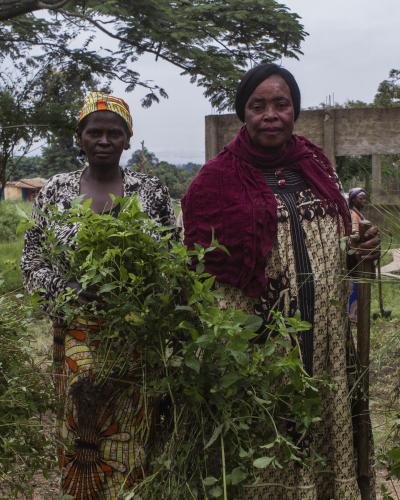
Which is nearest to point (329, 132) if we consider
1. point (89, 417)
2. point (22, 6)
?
point (22, 6)

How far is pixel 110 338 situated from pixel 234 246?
2.01 feet

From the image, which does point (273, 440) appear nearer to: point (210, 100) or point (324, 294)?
point (324, 294)

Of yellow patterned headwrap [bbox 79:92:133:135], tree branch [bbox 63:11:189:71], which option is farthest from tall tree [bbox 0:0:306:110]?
yellow patterned headwrap [bbox 79:92:133:135]

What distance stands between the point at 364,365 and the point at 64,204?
3.72ft

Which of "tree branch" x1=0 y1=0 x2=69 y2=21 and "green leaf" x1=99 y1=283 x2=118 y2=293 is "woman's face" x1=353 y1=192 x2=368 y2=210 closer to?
"green leaf" x1=99 y1=283 x2=118 y2=293

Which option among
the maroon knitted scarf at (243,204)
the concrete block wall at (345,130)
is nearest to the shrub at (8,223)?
the concrete block wall at (345,130)

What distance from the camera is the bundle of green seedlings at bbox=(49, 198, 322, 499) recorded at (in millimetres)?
1904

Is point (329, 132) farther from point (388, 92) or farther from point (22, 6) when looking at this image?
point (388, 92)

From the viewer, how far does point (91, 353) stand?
2.18 meters

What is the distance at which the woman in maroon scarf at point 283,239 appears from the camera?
98.6 inches

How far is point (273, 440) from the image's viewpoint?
2021mm

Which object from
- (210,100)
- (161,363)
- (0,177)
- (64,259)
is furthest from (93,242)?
(0,177)

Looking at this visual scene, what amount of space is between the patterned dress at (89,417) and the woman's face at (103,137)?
28cm

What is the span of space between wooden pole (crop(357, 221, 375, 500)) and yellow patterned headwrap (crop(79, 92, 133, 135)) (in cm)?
88
